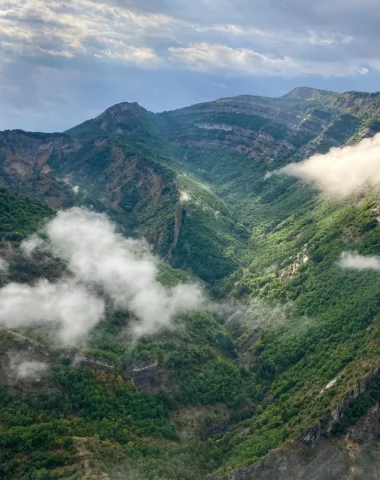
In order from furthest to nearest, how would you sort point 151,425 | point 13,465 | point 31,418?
point 151,425
point 31,418
point 13,465

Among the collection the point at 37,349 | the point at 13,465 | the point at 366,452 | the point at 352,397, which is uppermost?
the point at 37,349

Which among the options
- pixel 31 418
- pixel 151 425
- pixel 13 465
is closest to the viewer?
pixel 13 465

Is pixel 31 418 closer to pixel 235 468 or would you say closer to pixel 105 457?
pixel 105 457

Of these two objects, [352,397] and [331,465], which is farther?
[352,397]

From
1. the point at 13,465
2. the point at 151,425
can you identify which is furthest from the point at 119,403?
the point at 13,465

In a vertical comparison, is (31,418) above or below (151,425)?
above

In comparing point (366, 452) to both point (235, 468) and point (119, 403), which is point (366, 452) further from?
point (119, 403)
